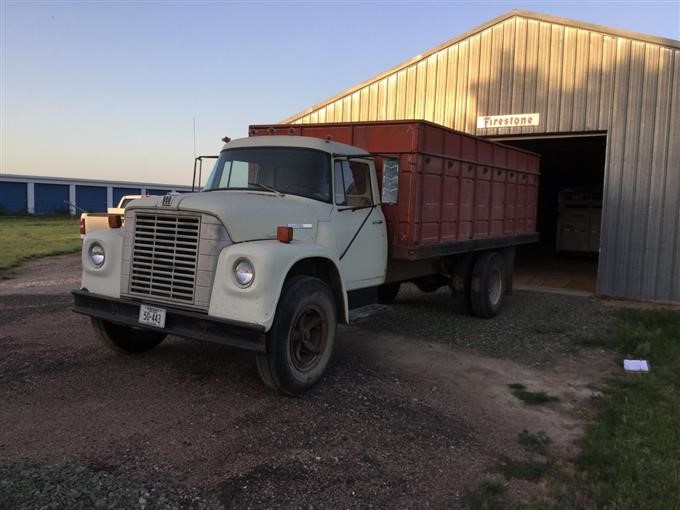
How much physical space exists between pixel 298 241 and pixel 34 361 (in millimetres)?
3028

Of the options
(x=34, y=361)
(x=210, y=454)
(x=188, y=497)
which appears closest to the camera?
(x=188, y=497)

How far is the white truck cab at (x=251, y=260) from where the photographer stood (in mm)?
4836

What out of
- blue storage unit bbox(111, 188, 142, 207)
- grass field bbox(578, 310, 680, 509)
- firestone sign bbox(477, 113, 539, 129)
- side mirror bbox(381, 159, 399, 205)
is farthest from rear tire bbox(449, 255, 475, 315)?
blue storage unit bbox(111, 188, 142, 207)

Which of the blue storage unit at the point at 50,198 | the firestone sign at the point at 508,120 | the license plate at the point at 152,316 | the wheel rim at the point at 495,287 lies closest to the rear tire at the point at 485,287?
the wheel rim at the point at 495,287

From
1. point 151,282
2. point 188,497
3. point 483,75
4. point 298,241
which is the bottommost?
point 188,497

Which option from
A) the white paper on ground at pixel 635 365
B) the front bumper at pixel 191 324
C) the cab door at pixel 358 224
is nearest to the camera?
the front bumper at pixel 191 324

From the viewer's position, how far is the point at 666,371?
21.1ft

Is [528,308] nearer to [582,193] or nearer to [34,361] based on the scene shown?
[34,361]

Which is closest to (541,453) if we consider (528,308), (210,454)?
(210,454)

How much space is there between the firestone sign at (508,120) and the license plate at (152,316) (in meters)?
9.53

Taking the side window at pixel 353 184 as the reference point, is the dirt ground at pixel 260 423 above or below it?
below

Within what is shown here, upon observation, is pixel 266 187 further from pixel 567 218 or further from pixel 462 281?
pixel 567 218

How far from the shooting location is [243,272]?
15.8 ft

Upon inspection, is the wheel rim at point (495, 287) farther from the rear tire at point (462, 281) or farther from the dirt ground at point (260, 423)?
the dirt ground at point (260, 423)
